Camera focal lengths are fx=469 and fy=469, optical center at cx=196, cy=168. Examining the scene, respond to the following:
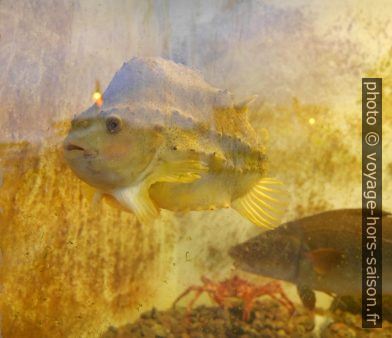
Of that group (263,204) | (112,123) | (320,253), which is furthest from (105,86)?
(320,253)

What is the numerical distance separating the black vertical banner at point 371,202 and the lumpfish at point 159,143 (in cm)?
Result: 50

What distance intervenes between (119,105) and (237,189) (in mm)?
423

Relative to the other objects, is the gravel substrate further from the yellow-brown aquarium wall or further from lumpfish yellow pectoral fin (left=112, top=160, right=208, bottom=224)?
lumpfish yellow pectoral fin (left=112, top=160, right=208, bottom=224)

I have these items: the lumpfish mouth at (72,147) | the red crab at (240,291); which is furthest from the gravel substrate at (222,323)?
the lumpfish mouth at (72,147)

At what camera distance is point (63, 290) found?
4.81 feet

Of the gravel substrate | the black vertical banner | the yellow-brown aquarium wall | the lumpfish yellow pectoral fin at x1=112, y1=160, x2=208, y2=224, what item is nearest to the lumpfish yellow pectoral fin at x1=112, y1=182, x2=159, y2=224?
the lumpfish yellow pectoral fin at x1=112, y1=160, x2=208, y2=224

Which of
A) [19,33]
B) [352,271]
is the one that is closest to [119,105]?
[19,33]

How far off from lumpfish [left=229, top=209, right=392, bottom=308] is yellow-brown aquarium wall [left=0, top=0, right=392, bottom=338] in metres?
0.06

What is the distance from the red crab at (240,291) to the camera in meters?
1.71

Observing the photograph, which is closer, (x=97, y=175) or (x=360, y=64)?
(x=97, y=175)

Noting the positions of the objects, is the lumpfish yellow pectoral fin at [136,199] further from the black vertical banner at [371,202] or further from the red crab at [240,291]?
the black vertical banner at [371,202]

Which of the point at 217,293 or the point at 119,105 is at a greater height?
the point at 119,105

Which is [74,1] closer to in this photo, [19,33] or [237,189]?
[19,33]

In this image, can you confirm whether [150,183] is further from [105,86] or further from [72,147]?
[105,86]
